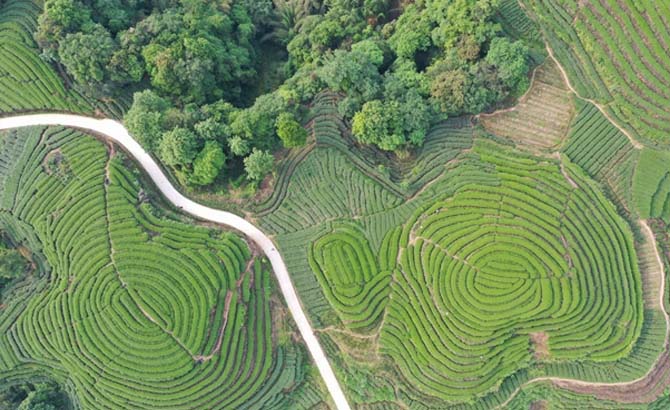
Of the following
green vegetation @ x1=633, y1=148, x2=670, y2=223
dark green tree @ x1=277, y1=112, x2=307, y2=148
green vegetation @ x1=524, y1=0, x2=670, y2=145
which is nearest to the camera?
green vegetation @ x1=524, y1=0, x2=670, y2=145

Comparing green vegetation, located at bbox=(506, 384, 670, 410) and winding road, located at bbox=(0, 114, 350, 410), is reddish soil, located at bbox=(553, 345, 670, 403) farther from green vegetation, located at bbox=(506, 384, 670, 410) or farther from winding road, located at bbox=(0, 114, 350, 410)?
winding road, located at bbox=(0, 114, 350, 410)

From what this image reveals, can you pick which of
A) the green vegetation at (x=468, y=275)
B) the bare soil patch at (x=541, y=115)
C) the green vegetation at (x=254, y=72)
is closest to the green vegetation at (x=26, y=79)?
the green vegetation at (x=254, y=72)

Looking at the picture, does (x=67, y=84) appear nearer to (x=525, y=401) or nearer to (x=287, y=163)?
(x=287, y=163)

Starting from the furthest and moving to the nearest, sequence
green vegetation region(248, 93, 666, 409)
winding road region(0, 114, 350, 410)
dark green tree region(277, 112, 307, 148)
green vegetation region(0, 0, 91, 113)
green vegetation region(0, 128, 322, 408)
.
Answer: green vegetation region(0, 0, 91, 113) < winding road region(0, 114, 350, 410) < dark green tree region(277, 112, 307, 148) < green vegetation region(0, 128, 322, 408) < green vegetation region(248, 93, 666, 409)

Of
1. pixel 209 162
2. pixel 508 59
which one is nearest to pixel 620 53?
pixel 508 59

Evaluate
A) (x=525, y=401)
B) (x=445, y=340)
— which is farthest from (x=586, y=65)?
(x=525, y=401)

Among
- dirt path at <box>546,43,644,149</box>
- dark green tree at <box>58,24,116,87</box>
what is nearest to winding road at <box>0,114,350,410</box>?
dark green tree at <box>58,24,116,87</box>
